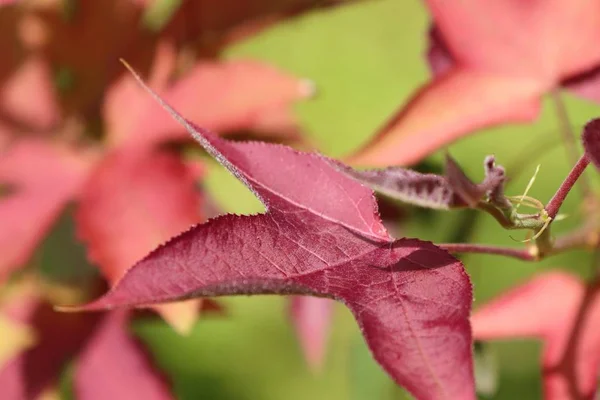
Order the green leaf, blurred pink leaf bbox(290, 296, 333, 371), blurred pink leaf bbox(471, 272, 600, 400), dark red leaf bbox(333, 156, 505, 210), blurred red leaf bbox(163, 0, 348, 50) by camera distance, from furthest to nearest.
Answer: the green leaf < blurred pink leaf bbox(290, 296, 333, 371) < blurred red leaf bbox(163, 0, 348, 50) < blurred pink leaf bbox(471, 272, 600, 400) < dark red leaf bbox(333, 156, 505, 210)

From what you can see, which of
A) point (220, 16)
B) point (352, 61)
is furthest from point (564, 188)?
point (352, 61)

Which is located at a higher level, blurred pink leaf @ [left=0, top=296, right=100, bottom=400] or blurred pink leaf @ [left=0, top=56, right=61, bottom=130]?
blurred pink leaf @ [left=0, top=56, right=61, bottom=130]

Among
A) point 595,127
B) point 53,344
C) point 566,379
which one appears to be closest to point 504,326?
point 566,379

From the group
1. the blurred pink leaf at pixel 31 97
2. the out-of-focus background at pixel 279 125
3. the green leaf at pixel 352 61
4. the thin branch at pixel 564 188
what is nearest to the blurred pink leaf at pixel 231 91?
the out-of-focus background at pixel 279 125

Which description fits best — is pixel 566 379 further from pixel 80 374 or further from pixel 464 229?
pixel 80 374

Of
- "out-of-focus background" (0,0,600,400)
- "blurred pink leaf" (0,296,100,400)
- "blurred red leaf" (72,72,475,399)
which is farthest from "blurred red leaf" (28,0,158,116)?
"blurred red leaf" (72,72,475,399)

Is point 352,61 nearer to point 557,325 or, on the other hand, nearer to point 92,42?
point 92,42

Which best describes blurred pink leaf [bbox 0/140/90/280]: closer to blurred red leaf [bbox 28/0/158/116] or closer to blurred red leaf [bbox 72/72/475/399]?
blurred red leaf [bbox 28/0/158/116]
